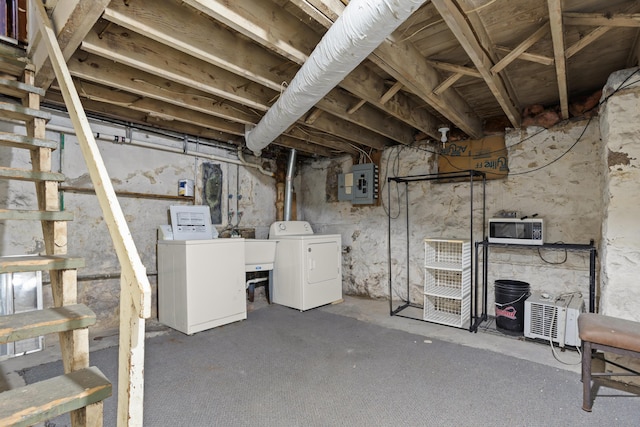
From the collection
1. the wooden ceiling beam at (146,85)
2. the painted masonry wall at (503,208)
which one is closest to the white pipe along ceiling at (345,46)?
the wooden ceiling beam at (146,85)

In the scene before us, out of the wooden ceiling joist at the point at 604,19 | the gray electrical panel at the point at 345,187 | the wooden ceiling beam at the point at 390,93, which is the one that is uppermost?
the wooden ceiling joist at the point at 604,19

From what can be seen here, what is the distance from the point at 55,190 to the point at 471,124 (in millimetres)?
3368

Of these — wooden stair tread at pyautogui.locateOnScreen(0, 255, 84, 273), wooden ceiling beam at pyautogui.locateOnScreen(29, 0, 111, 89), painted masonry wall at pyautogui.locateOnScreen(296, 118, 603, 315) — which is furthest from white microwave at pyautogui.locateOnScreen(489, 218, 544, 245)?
wooden ceiling beam at pyautogui.locateOnScreen(29, 0, 111, 89)

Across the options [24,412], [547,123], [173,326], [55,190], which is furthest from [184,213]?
[547,123]

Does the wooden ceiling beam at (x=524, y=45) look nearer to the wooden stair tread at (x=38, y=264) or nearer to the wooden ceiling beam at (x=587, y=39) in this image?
the wooden ceiling beam at (x=587, y=39)

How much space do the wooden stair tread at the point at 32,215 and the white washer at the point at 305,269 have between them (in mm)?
2495

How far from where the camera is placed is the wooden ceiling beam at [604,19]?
65.8 inches

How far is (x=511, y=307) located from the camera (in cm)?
297

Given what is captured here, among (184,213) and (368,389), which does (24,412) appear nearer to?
(368,389)

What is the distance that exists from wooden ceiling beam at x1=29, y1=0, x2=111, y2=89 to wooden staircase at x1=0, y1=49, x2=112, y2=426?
1.01ft

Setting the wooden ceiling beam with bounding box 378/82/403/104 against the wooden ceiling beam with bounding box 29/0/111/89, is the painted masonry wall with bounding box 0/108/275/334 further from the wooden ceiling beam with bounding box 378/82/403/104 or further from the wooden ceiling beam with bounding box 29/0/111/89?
the wooden ceiling beam with bounding box 378/82/403/104

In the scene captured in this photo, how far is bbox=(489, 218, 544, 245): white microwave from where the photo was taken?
2842 millimetres

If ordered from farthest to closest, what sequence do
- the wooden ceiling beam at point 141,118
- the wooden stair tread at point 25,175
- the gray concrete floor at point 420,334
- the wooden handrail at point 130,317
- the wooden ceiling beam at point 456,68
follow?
the wooden ceiling beam at point 141,118 → the gray concrete floor at point 420,334 → the wooden ceiling beam at point 456,68 → the wooden stair tread at point 25,175 → the wooden handrail at point 130,317

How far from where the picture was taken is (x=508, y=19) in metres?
1.77
